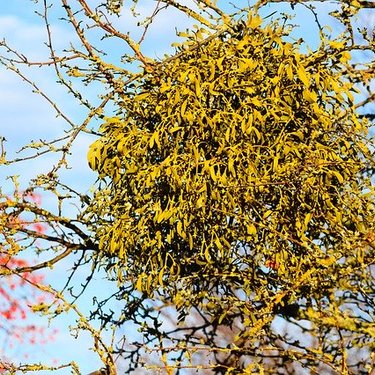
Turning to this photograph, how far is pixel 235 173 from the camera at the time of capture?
8.34ft

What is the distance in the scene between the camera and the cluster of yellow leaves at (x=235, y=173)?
257 centimetres

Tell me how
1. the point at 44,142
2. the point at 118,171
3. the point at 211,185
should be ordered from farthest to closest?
1. the point at 44,142
2. the point at 118,171
3. the point at 211,185

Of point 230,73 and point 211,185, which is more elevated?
point 230,73

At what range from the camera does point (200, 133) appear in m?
2.62

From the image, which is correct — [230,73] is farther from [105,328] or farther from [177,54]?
[105,328]

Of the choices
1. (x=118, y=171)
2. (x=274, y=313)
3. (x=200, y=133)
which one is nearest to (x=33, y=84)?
(x=118, y=171)

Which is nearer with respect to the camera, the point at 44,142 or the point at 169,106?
the point at 169,106

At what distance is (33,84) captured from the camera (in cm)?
304

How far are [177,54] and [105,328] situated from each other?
951 millimetres

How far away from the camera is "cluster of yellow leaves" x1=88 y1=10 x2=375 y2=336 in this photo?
2566 millimetres

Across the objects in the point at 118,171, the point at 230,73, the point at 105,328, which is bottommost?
the point at 105,328

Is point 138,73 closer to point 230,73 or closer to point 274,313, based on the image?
point 230,73

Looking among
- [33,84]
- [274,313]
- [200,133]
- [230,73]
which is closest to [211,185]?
[200,133]

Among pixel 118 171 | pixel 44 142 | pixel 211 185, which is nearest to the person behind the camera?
pixel 211 185
